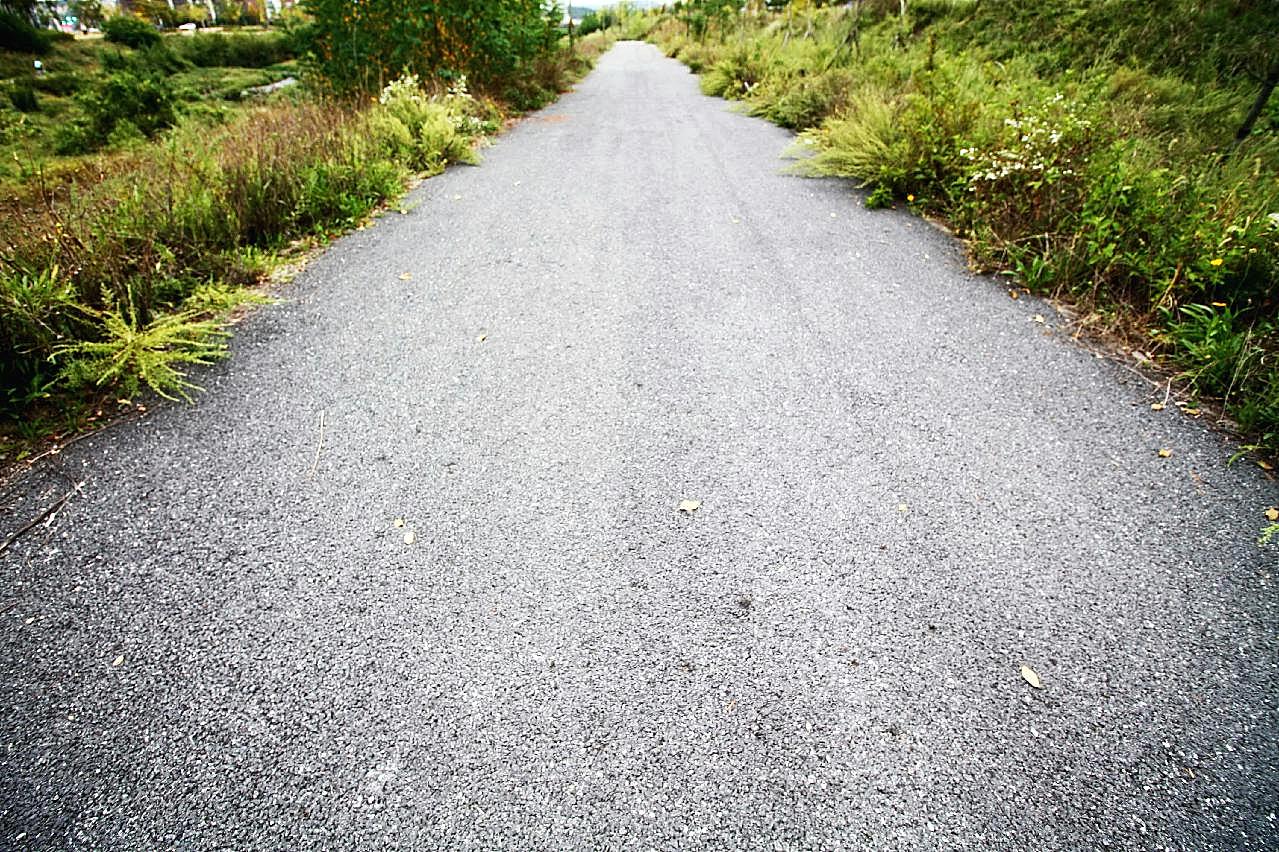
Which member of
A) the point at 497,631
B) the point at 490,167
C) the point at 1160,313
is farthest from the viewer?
the point at 490,167

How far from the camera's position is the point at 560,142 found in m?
8.14

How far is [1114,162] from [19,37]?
117ft

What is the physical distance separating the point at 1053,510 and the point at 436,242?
466 cm

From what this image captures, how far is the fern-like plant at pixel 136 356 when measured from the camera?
279 centimetres

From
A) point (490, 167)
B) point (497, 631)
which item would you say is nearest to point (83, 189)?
point (490, 167)

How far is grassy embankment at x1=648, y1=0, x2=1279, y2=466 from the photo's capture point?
10.3 feet

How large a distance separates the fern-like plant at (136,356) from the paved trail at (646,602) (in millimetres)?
176

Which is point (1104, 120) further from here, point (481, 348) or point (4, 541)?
point (4, 541)

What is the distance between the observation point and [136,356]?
9.59 feet

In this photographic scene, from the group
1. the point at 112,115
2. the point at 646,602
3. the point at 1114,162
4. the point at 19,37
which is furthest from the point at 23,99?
the point at 1114,162

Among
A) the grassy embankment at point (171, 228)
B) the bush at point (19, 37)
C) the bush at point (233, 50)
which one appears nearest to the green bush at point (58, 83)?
the bush at point (19, 37)

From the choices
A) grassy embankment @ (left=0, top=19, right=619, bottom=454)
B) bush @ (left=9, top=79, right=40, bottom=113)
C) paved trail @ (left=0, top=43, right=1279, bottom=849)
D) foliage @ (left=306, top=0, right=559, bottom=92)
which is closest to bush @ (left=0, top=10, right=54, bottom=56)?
bush @ (left=9, top=79, right=40, bottom=113)

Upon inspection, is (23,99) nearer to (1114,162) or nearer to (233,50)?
(233,50)

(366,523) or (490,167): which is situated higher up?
(490,167)
